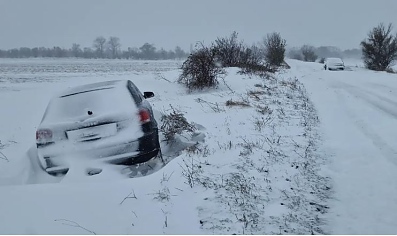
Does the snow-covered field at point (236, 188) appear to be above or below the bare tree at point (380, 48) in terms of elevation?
below

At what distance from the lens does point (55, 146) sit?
Result: 486 centimetres

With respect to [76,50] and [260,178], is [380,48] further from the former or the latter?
[76,50]

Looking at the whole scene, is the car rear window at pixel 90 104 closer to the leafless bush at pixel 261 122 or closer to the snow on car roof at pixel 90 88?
the snow on car roof at pixel 90 88

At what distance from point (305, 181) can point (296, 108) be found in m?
5.52

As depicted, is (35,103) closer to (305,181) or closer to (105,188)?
(105,188)

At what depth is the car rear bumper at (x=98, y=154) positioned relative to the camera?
485 cm

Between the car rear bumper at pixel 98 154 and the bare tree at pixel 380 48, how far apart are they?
106 ft

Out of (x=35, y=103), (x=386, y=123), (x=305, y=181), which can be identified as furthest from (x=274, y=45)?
(x=305, y=181)

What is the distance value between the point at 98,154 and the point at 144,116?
0.95 m

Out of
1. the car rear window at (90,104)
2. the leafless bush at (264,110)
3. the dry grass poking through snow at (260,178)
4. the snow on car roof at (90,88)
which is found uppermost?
the snow on car roof at (90,88)

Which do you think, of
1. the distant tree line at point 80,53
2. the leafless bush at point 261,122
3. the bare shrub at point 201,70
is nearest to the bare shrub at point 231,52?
the bare shrub at point 201,70

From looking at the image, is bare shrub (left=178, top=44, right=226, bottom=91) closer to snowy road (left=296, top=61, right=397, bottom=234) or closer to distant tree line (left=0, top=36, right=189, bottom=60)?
snowy road (left=296, top=61, right=397, bottom=234)

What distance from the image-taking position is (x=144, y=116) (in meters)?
5.20

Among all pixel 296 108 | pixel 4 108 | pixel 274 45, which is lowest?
pixel 4 108
